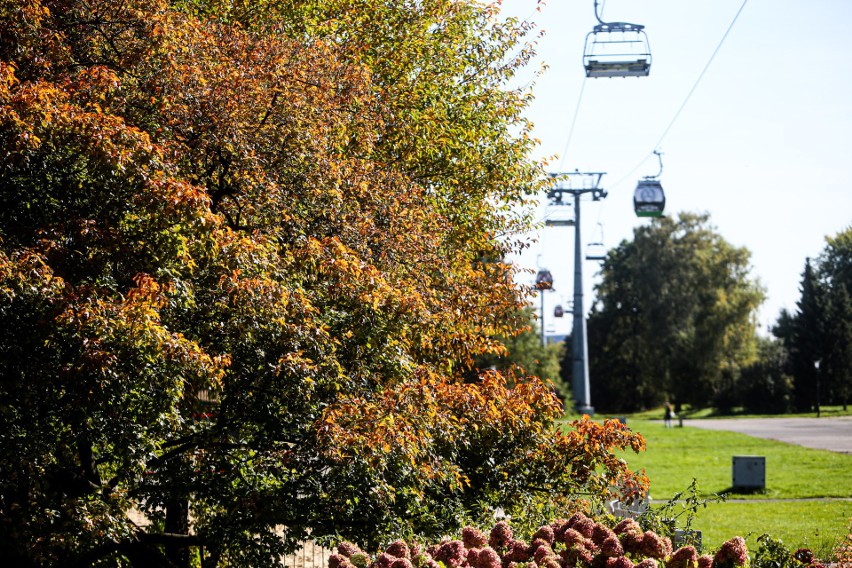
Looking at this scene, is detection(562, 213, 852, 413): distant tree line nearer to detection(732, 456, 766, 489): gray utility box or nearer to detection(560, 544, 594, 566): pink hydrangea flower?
detection(732, 456, 766, 489): gray utility box

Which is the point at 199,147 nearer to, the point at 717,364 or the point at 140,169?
the point at 140,169

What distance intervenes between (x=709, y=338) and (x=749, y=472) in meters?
54.3

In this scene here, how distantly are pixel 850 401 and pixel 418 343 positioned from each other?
71651 mm

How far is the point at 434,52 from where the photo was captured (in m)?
13.7

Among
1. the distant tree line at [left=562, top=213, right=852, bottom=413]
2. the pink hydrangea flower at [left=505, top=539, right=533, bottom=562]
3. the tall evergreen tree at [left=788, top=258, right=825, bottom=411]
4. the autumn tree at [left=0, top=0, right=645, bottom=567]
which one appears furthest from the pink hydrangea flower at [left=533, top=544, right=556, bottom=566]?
the tall evergreen tree at [left=788, top=258, right=825, bottom=411]

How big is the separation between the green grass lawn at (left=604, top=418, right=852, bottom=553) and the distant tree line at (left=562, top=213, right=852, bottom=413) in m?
33.4

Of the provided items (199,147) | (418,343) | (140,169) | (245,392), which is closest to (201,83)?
(199,147)

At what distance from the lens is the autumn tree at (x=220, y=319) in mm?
7242

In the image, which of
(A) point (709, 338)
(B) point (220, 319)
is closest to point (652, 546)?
(B) point (220, 319)

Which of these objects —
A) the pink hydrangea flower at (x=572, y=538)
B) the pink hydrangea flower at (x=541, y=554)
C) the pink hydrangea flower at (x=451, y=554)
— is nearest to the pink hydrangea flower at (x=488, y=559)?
A: the pink hydrangea flower at (x=451, y=554)

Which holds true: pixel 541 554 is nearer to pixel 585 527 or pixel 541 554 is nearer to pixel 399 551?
pixel 585 527

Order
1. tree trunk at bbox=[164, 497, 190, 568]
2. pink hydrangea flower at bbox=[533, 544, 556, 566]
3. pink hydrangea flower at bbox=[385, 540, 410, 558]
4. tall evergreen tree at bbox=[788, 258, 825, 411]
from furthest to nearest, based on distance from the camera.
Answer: tall evergreen tree at bbox=[788, 258, 825, 411] → tree trunk at bbox=[164, 497, 190, 568] → pink hydrangea flower at bbox=[533, 544, 556, 566] → pink hydrangea flower at bbox=[385, 540, 410, 558]

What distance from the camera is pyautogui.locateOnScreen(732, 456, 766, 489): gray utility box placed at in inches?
820

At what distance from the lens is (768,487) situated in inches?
843
